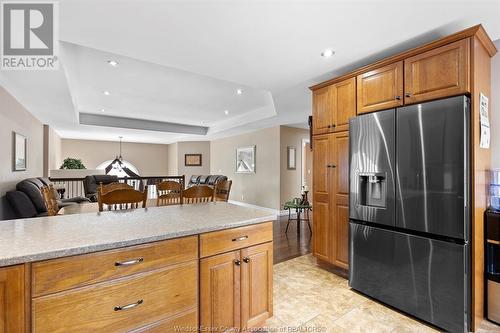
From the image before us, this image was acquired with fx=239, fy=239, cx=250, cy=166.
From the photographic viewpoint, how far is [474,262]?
1788mm

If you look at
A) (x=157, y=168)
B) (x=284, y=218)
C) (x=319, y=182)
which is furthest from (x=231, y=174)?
(x=319, y=182)

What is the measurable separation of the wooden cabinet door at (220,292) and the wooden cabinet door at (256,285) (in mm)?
50

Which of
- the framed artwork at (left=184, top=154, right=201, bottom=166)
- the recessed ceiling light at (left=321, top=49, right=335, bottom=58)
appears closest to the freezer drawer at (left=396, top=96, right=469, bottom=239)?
the recessed ceiling light at (left=321, top=49, right=335, bottom=58)

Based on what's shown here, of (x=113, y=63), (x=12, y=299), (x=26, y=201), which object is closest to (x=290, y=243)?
(x=12, y=299)

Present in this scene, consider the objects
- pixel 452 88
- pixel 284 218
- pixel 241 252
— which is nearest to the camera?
pixel 241 252

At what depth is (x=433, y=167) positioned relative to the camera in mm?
1885

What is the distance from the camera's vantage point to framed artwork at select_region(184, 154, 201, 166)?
9891mm

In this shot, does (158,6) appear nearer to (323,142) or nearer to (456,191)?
(323,142)

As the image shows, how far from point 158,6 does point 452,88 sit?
7.54ft

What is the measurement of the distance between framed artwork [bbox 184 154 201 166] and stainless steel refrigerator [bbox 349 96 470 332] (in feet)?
26.5

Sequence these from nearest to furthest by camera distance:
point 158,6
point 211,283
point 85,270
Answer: point 85,270 < point 211,283 < point 158,6

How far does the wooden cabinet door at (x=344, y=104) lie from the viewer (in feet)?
8.52

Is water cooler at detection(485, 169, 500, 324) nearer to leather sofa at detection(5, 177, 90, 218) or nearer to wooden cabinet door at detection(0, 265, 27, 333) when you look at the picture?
wooden cabinet door at detection(0, 265, 27, 333)

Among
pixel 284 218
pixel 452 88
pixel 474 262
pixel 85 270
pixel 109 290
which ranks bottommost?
pixel 284 218
